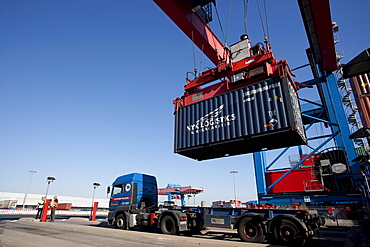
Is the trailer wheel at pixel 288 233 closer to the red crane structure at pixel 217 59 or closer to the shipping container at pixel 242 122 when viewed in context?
the shipping container at pixel 242 122

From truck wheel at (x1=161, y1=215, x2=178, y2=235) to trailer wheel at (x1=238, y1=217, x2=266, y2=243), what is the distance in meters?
3.16

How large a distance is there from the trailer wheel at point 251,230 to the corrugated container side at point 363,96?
1497 cm

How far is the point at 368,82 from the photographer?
746 inches

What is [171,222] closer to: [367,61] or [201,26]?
[367,61]

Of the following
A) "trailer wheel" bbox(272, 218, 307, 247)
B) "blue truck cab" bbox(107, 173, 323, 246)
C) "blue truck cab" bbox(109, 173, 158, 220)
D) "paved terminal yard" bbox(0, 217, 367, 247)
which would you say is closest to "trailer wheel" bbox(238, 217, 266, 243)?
"blue truck cab" bbox(107, 173, 323, 246)

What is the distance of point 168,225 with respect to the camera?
10492 millimetres

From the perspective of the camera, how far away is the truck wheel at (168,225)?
1013 cm

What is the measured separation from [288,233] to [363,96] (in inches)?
656

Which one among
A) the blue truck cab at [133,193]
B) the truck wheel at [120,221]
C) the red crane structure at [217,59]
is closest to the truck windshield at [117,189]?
the blue truck cab at [133,193]

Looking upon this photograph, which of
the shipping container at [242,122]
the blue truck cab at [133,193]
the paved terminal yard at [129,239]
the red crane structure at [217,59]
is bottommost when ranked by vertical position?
the paved terminal yard at [129,239]

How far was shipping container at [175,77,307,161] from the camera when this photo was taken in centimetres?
941

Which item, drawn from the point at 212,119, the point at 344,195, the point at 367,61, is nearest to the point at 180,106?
the point at 212,119

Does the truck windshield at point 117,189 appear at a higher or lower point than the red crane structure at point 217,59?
lower

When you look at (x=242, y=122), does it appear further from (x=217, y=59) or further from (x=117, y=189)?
(x=117, y=189)
